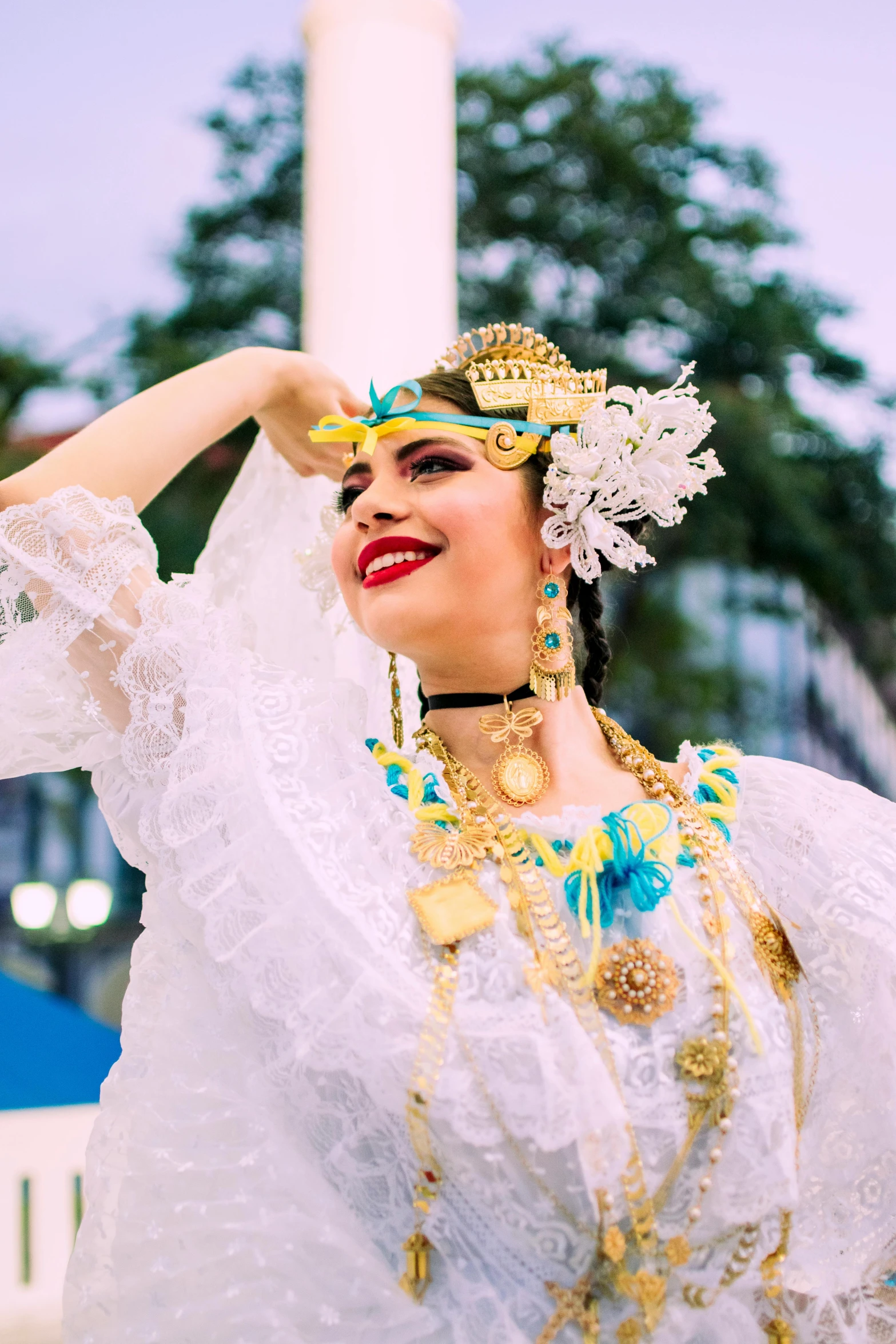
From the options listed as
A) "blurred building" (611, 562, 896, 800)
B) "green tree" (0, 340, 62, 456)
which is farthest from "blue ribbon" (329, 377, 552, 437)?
"green tree" (0, 340, 62, 456)

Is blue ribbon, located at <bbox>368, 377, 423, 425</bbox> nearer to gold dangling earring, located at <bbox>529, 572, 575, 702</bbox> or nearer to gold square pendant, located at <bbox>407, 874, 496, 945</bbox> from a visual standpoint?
gold dangling earring, located at <bbox>529, 572, 575, 702</bbox>

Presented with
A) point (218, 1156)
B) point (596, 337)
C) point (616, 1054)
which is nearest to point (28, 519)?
point (218, 1156)

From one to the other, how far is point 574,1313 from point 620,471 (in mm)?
1124

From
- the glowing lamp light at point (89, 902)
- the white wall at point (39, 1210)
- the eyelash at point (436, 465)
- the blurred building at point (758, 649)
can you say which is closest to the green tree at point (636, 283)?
the blurred building at point (758, 649)

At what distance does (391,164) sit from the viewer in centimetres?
334

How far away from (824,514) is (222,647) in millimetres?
8775

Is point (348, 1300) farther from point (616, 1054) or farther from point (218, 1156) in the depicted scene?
point (616, 1054)

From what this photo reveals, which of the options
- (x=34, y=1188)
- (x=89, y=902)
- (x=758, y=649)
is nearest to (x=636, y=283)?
(x=758, y=649)

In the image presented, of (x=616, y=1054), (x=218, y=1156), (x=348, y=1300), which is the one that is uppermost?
(x=616, y=1054)

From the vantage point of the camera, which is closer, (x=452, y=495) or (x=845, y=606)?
(x=452, y=495)

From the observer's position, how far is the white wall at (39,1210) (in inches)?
134

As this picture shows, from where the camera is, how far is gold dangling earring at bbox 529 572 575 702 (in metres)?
1.75

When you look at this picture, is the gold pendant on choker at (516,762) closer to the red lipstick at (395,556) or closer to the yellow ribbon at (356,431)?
the red lipstick at (395,556)

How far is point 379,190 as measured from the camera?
3.32m
